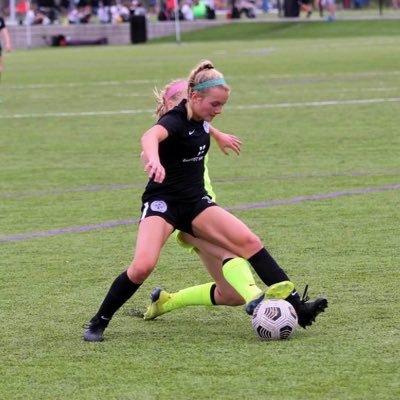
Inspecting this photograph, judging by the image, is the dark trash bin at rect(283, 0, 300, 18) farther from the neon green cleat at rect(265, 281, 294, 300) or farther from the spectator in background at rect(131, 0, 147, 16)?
the neon green cleat at rect(265, 281, 294, 300)

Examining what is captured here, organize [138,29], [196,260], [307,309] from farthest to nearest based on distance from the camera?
[138,29] → [196,260] → [307,309]

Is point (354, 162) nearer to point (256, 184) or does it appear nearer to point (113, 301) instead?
point (256, 184)

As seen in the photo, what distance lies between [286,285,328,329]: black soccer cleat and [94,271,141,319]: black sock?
95 cm

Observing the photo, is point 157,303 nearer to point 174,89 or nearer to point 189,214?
point 189,214

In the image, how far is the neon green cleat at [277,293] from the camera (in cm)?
779

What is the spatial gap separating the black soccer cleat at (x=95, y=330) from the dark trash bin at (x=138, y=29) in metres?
52.2

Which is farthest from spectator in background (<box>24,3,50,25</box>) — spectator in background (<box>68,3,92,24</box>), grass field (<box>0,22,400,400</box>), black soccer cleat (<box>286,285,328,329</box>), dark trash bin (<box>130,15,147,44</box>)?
black soccer cleat (<box>286,285,328,329</box>)

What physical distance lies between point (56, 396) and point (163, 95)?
2425mm

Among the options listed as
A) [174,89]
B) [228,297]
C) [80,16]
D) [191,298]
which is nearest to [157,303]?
[191,298]

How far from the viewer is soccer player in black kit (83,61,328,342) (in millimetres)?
7730

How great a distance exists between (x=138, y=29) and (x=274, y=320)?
5311 centimetres

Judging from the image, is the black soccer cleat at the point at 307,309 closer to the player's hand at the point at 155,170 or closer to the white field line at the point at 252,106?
the player's hand at the point at 155,170

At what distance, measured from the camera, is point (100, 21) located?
73.2m

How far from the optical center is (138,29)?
59812 millimetres
